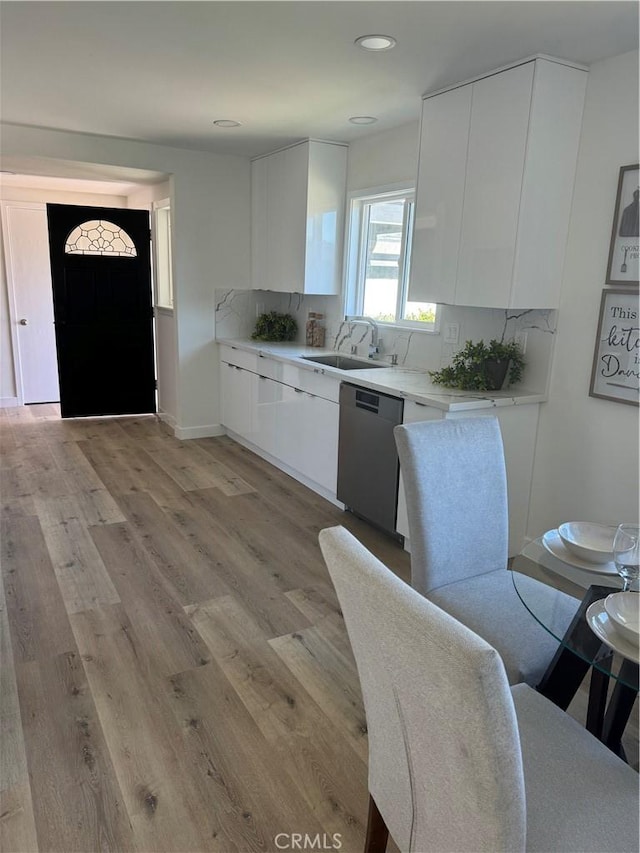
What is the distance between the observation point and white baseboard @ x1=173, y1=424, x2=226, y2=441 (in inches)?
216

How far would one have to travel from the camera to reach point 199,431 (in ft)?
18.2

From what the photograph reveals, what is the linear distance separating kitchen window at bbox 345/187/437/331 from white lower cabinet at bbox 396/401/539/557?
38.2 inches

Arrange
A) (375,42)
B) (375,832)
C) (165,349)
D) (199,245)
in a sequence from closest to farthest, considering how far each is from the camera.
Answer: (375,832) → (375,42) → (199,245) → (165,349)

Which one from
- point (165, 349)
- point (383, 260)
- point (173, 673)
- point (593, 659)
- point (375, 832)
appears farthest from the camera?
point (165, 349)

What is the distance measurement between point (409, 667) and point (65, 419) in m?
5.87

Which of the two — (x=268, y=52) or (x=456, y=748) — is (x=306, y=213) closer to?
(x=268, y=52)

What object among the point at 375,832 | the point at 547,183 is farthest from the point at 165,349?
the point at 375,832

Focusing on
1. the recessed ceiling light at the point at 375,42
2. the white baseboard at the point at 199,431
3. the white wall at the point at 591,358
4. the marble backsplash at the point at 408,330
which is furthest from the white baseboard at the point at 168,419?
the recessed ceiling light at the point at 375,42

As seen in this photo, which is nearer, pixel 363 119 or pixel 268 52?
pixel 268 52

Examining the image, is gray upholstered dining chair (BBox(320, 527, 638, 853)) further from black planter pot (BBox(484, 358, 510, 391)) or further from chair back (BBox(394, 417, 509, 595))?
black planter pot (BBox(484, 358, 510, 391))

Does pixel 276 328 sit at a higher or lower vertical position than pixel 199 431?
higher

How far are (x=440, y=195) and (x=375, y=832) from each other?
2.91m

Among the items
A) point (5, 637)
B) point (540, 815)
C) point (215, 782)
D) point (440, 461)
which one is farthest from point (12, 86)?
point (540, 815)

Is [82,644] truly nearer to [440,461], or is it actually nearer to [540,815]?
[440,461]
